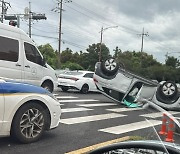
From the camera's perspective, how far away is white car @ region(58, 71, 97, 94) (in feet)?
62.5

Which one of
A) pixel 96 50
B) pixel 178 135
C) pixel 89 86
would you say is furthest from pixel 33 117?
pixel 96 50

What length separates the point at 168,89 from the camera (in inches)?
497

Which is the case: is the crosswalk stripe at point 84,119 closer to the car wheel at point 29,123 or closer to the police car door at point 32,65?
the car wheel at point 29,123

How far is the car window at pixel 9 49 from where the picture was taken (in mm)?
9981

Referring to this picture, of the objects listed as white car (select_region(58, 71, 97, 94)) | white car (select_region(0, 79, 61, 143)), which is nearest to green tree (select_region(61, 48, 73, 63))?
white car (select_region(58, 71, 97, 94))

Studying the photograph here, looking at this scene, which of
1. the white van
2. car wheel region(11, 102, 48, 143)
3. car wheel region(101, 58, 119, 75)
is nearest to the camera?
car wheel region(11, 102, 48, 143)

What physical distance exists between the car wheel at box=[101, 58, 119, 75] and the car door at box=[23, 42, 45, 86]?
269cm

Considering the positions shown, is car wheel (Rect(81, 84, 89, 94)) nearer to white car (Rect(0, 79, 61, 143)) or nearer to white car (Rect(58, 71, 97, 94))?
white car (Rect(58, 71, 97, 94))

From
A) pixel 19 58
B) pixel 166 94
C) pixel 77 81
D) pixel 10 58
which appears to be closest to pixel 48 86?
pixel 19 58

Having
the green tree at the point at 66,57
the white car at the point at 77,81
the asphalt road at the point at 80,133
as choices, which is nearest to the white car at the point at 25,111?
the asphalt road at the point at 80,133

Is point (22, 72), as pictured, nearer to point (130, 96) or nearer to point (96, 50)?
point (130, 96)

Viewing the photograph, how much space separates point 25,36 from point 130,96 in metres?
4.96

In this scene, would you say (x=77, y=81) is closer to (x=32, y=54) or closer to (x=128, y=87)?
(x=128, y=87)

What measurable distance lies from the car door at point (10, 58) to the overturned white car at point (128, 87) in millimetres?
3894
